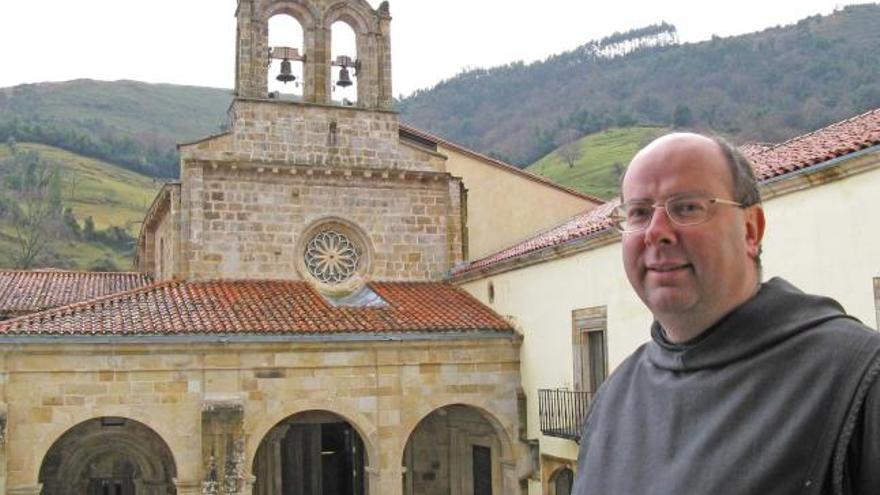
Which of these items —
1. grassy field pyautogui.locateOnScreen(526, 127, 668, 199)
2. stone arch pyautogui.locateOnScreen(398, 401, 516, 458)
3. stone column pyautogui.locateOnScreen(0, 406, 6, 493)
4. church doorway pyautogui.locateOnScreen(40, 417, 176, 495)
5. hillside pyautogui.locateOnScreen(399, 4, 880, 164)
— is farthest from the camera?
hillside pyautogui.locateOnScreen(399, 4, 880, 164)

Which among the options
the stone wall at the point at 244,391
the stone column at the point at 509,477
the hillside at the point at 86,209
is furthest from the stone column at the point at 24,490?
the hillside at the point at 86,209

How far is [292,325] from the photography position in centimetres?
1486

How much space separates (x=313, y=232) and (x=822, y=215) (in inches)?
431

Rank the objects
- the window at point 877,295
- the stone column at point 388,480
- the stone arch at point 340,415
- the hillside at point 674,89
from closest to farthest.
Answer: the window at point 877,295, the stone arch at point 340,415, the stone column at point 388,480, the hillside at point 674,89

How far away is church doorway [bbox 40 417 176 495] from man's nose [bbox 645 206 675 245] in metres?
16.7

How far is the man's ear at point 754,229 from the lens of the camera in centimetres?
177

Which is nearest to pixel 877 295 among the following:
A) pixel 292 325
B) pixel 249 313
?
pixel 292 325

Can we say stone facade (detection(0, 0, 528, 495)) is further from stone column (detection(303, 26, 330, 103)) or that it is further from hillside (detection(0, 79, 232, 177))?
hillside (detection(0, 79, 232, 177))

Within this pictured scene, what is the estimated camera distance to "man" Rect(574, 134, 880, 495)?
1.44 m

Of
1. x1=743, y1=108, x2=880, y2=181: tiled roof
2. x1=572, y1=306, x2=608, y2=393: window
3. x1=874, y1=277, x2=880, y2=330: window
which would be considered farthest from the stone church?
x1=874, y1=277, x2=880, y2=330: window

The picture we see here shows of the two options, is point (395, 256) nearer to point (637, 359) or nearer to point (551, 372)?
point (551, 372)

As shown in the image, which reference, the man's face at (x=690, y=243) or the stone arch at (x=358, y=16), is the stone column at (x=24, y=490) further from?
the man's face at (x=690, y=243)

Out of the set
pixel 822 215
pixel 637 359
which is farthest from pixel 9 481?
pixel 637 359

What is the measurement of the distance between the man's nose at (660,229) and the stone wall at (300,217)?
1605cm
